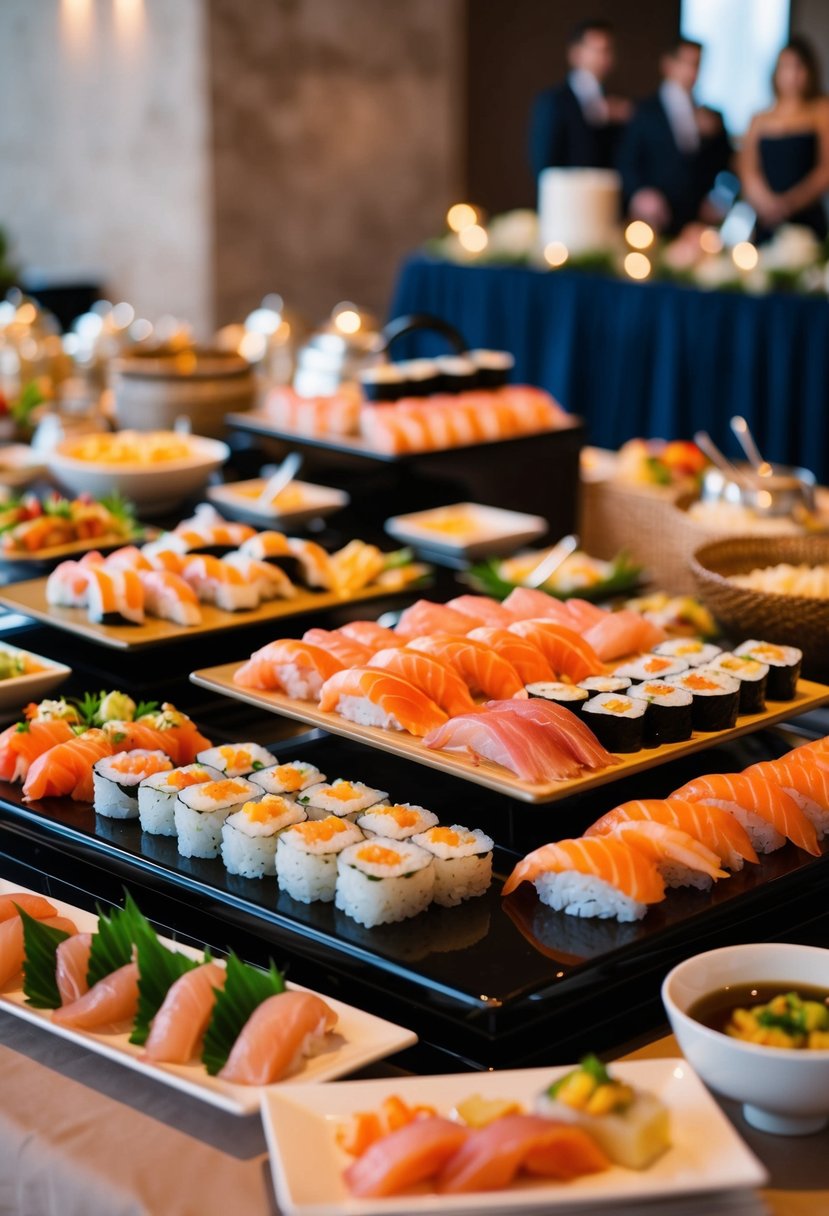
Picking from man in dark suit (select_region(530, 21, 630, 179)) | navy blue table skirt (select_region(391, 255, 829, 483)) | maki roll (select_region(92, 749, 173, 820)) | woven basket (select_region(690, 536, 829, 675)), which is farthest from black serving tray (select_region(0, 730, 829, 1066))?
man in dark suit (select_region(530, 21, 630, 179))

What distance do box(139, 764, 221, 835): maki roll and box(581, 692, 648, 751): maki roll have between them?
0.44 metres

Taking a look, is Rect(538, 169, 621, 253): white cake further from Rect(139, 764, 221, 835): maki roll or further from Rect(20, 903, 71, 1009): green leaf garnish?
Rect(20, 903, 71, 1009): green leaf garnish

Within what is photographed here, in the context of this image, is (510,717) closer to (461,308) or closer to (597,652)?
(597,652)

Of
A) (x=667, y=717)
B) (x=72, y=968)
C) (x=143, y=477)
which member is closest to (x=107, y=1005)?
(x=72, y=968)

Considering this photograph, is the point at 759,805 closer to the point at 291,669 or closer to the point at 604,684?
the point at 604,684

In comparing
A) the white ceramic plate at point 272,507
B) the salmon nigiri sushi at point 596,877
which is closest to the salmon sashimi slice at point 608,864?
the salmon nigiri sushi at point 596,877

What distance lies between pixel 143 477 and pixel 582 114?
5.67 m

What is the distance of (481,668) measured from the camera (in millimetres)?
1940

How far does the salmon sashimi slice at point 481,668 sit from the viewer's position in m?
1.93

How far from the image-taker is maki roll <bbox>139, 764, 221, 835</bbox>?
1730mm

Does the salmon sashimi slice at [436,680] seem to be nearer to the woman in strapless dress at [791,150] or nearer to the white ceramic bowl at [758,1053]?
the white ceramic bowl at [758,1053]

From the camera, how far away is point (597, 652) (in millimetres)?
2074

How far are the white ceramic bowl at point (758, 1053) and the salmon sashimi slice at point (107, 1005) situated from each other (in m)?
0.49

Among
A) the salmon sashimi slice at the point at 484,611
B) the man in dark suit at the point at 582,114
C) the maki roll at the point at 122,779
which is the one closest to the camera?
the maki roll at the point at 122,779
